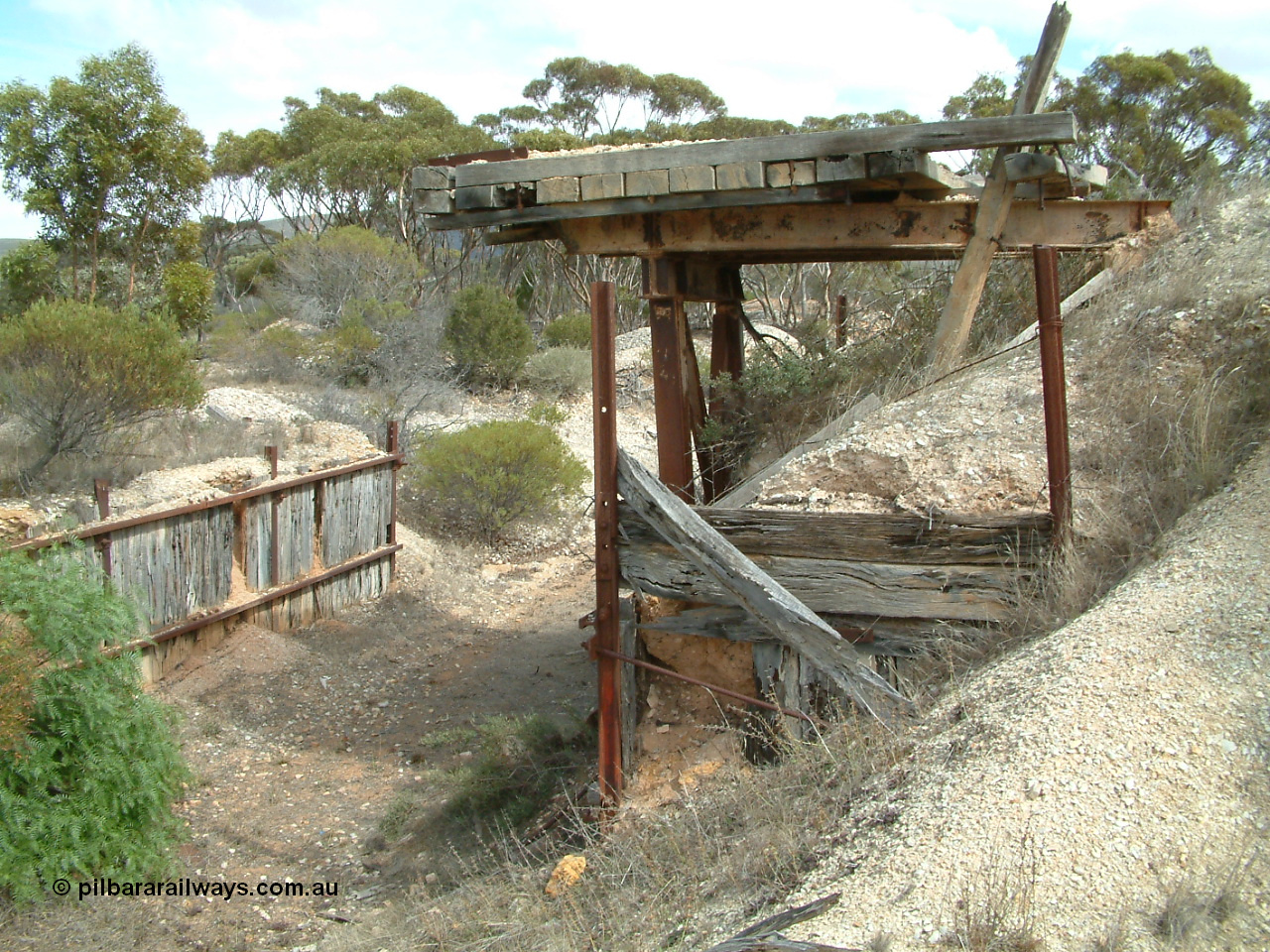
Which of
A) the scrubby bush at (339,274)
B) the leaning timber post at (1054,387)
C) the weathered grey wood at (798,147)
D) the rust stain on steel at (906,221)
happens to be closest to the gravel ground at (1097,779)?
the leaning timber post at (1054,387)

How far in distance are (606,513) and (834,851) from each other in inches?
74.2

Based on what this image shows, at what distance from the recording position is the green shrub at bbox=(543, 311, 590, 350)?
24516mm

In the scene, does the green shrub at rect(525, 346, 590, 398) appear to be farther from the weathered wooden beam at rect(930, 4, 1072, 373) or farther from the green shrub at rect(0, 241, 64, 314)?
the weathered wooden beam at rect(930, 4, 1072, 373)

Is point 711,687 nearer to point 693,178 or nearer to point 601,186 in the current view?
point 693,178

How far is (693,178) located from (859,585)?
290cm

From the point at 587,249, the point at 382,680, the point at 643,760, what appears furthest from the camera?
the point at 382,680

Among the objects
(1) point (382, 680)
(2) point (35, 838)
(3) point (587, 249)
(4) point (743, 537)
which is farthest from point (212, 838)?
(3) point (587, 249)

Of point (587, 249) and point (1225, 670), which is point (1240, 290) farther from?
point (587, 249)

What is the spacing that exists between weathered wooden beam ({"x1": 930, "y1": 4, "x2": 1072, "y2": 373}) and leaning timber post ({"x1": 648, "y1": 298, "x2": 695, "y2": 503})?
1.74 m

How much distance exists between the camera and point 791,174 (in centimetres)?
591

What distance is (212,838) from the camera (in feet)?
20.1

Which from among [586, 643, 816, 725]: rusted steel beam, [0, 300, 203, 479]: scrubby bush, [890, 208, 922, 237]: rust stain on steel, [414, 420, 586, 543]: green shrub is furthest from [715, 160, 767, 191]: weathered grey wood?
[0, 300, 203, 479]: scrubby bush

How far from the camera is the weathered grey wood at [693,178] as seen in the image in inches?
235

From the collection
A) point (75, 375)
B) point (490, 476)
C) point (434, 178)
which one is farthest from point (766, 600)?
point (75, 375)
